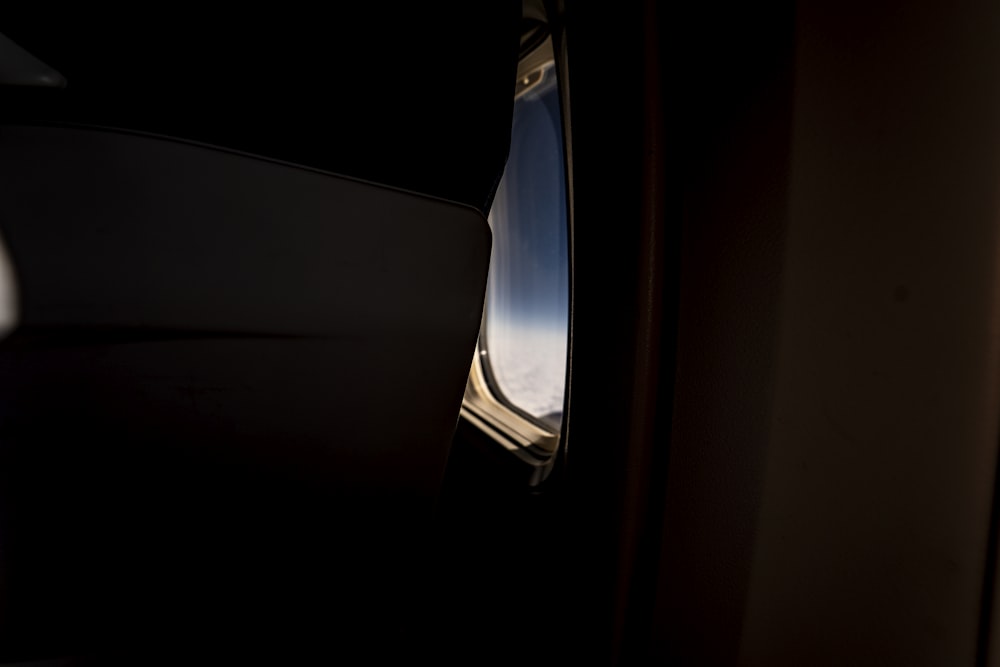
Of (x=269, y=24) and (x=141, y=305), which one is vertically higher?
(x=269, y=24)

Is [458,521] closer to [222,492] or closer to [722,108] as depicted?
[222,492]

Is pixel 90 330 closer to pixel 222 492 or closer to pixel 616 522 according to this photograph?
pixel 222 492

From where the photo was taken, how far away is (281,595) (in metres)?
0.58

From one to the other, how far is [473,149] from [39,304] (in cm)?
47

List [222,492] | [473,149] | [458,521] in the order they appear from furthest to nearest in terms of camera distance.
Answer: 1. [458,521]
2. [473,149]
3. [222,492]

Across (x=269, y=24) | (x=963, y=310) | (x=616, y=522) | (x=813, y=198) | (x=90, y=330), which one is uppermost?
(x=269, y=24)

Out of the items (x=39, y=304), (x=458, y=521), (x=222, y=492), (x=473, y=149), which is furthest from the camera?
(x=458, y=521)

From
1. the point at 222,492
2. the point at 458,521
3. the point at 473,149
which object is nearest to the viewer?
the point at 222,492

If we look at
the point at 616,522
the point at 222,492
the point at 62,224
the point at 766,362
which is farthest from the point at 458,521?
the point at 62,224

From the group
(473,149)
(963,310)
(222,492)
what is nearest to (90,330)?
(222,492)

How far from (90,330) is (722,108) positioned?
28.5 inches

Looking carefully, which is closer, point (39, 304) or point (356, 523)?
point (39, 304)

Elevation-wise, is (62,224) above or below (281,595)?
above

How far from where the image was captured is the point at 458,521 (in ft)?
4.27
